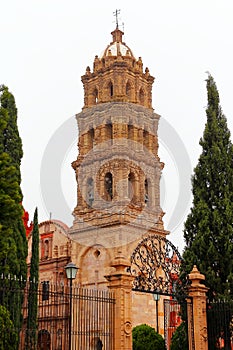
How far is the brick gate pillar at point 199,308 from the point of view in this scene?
56.4 ft

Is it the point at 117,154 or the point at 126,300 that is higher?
the point at 117,154

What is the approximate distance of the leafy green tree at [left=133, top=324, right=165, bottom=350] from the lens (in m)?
21.5

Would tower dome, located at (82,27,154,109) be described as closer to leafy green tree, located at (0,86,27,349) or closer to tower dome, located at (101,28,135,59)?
tower dome, located at (101,28,135,59)

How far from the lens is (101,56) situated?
3834cm

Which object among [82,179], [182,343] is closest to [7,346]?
[182,343]

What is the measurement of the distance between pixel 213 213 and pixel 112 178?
15.0 meters

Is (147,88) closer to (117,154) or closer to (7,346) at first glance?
(117,154)

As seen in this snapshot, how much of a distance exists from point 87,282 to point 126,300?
1831 cm

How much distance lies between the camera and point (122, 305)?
15031 millimetres

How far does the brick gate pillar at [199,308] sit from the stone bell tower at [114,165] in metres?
14.1

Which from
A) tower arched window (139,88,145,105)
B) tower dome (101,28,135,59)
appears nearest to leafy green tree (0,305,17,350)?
tower arched window (139,88,145,105)

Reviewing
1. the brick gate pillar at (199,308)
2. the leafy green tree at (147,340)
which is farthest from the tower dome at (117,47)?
the brick gate pillar at (199,308)

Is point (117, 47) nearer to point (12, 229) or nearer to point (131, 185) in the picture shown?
point (131, 185)

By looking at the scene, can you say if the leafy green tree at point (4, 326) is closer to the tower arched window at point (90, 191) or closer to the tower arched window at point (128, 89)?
the tower arched window at point (90, 191)
